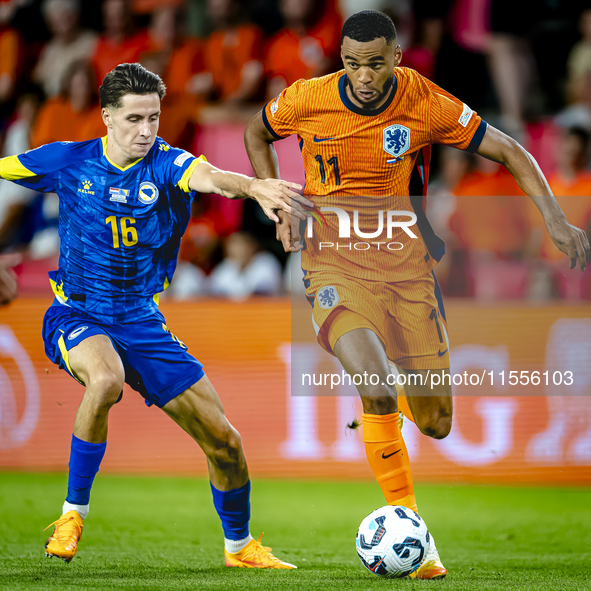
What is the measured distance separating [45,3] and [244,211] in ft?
13.3

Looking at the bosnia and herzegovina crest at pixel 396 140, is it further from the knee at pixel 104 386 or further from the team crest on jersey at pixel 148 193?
the knee at pixel 104 386

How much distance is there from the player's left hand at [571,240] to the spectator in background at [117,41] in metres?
5.95

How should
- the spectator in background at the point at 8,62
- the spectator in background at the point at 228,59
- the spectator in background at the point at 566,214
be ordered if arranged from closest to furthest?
the spectator in background at the point at 566,214 → the spectator in background at the point at 228,59 → the spectator in background at the point at 8,62

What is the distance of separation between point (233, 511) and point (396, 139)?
2.26 m

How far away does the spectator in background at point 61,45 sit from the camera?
32.1ft

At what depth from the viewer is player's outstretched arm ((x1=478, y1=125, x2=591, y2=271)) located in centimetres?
448

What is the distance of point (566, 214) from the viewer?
7.39 metres

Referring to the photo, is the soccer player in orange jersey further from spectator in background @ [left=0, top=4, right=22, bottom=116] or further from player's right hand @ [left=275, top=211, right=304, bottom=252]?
spectator in background @ [left=0, top=4, right=22, bottom=116]

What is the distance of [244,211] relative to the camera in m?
8.88

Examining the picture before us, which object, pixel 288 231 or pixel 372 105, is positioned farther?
pixel 372 105

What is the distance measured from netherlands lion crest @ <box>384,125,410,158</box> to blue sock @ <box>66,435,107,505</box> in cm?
223

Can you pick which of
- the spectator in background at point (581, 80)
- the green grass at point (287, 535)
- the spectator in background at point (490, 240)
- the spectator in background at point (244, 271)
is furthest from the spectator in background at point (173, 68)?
the spectator in background at point (581, 80)

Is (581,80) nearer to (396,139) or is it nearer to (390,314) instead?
(396,139)

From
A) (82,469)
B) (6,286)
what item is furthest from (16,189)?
(82,469)
